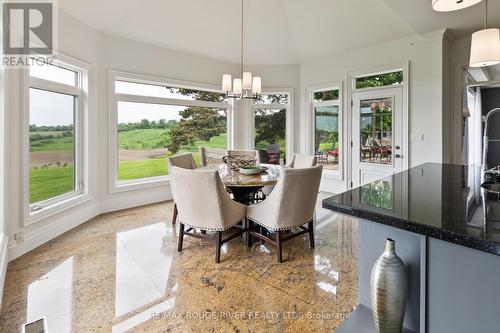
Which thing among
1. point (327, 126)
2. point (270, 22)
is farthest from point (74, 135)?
point (327, 126)

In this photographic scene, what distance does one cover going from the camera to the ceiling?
3.72m

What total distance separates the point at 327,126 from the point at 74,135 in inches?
188

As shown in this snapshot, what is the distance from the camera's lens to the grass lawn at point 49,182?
126 inches

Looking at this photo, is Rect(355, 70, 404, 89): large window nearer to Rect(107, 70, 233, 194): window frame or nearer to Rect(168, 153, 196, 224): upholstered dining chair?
Rect(107, 70, 233, 194): window frame

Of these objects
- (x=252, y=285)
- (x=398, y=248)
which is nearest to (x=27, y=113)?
(x=252, y=285)

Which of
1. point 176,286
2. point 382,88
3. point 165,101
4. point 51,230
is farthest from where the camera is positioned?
point 165,101

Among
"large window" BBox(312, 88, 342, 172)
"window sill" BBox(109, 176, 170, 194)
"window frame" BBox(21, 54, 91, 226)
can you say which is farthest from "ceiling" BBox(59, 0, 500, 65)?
"window sill" BBox(109, 176, 170, 194)

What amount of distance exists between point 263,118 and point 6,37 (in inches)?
180

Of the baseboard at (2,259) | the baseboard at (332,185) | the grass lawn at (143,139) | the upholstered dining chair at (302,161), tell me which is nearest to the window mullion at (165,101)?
the grass lawn at (143,139)

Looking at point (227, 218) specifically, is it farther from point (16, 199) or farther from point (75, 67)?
point (75, 67)

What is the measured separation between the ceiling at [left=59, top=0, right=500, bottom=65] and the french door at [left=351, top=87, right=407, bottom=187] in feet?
3.34

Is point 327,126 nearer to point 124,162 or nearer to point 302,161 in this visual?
point 302,161

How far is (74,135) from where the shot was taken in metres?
3.92

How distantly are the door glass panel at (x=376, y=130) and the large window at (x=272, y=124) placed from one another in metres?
1.76
